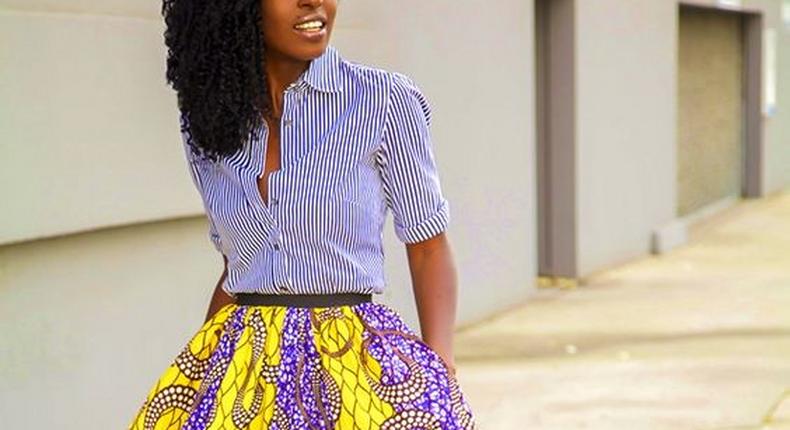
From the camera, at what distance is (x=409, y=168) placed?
232 centimetres

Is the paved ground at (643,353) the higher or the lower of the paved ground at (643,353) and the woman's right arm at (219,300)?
the lower

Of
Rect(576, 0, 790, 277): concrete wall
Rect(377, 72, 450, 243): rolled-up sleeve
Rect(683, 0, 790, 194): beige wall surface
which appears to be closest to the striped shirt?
→ Rect(377, 72, 450, 243): rolled-up sleeve

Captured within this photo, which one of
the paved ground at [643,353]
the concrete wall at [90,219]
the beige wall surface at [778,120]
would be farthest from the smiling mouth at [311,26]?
the beige wall surface at [778,120]

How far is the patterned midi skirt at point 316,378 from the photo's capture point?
2.23 m

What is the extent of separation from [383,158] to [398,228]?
0.13 meters

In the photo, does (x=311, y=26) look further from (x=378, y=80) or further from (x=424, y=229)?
(x=424, y=229)

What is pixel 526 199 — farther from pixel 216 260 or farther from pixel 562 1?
pixel 216 260

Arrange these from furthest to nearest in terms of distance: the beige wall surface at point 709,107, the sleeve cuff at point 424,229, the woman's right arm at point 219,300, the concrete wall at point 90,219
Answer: the beige wall surface at point 709,107
the concrete wall at point 90,219
the woman's right arm at point 219,300
the sleeve cuff at point 424,229

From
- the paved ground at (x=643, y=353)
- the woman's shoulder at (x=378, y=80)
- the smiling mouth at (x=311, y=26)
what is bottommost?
the paved ground at (x=643, y=353)

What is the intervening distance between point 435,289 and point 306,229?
26cm

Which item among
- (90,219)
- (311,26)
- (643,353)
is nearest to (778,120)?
(643,353)

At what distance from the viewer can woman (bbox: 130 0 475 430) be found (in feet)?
7.39

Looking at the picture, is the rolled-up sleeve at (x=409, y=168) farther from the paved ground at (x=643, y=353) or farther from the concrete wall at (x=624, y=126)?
the concrete wall at (x=624, y=126)

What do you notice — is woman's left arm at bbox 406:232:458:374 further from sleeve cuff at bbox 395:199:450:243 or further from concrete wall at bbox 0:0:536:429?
concrete wall at bbox 0:0:536:429
